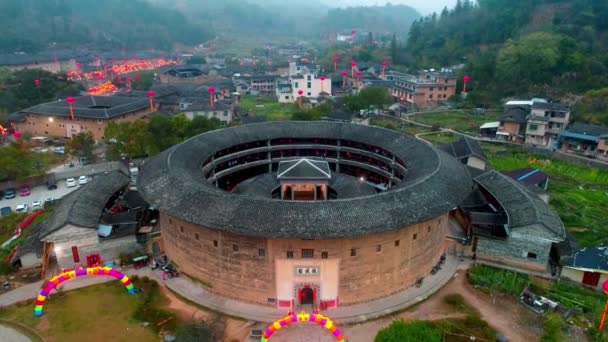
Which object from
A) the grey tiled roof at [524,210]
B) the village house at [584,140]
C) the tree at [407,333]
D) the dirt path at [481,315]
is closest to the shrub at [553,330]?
the dirt path at [481,315]

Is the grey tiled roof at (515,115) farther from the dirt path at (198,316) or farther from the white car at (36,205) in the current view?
the white car at (36,205)

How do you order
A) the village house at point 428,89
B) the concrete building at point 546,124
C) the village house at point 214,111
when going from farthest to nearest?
the village house at point 428,89 < the village house at point 214,111 < the concrete building at point 546,124

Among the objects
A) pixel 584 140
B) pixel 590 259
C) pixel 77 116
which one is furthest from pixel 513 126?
pixel 77 116

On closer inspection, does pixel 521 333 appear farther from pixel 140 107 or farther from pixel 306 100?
pixel 306 100

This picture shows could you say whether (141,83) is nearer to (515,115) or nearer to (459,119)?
(459,119)

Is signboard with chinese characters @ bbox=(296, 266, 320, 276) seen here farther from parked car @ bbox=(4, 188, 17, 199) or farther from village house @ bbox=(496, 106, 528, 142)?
village house @ bbox=(496, 106, 528, 142)

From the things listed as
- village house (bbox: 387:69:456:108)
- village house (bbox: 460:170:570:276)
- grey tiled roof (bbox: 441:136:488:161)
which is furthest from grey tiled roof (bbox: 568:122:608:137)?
village house (bbox: 387:69:456:108)
